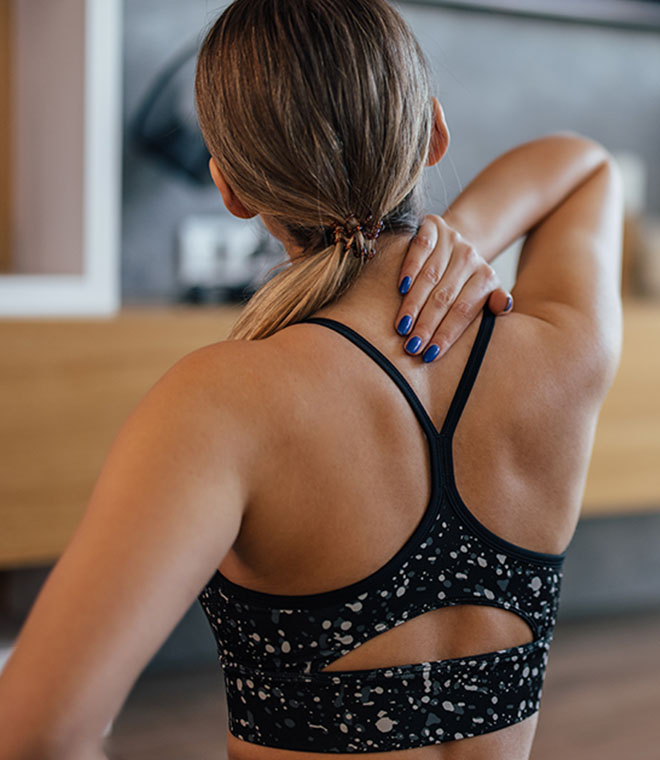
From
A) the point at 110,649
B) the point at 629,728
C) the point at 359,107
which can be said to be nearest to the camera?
the point at 110,649

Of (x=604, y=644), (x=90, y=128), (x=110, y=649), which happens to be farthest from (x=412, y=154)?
(x=604, y=644)

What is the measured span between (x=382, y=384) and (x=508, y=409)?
0.13 m

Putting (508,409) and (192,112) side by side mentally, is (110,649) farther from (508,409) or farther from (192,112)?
(192,112)

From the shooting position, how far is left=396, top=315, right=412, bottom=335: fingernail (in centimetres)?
85

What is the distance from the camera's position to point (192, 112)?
2.72m

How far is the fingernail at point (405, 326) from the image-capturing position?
0.85 m

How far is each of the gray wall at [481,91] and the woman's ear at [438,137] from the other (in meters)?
1.79

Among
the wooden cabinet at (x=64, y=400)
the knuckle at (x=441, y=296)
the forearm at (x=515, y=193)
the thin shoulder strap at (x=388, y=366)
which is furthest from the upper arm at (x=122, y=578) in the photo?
the wooden cabinet at (x=64, y=400)

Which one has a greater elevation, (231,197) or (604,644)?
(231,197)

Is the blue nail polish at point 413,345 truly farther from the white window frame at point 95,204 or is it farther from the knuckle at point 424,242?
the white window frame at point 95,204

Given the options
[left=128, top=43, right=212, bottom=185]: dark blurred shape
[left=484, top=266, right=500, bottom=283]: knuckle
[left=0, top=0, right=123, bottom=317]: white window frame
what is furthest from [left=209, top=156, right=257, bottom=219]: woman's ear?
[left=128, top=43, right=212, bottom=185]: dark blurred shape

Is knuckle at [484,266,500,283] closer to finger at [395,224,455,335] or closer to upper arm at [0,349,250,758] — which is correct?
finger at [395,224,455,335]

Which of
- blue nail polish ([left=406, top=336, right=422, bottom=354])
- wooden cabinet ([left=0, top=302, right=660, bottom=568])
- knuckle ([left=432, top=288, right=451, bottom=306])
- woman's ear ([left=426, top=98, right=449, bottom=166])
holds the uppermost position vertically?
woman's ear ([left=426, top=98, right=449, bottom=166])

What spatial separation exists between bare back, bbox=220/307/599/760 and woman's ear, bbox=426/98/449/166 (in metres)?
0.18
